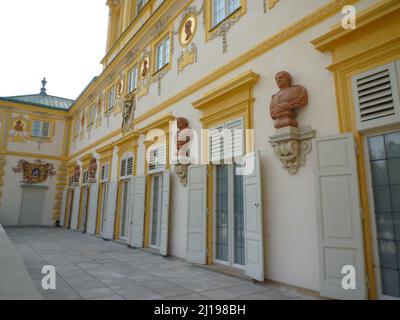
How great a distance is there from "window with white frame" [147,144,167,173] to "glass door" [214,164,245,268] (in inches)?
85.1

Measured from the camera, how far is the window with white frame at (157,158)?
8.02m

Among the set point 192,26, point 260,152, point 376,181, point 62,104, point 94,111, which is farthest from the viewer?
→ point 62,104

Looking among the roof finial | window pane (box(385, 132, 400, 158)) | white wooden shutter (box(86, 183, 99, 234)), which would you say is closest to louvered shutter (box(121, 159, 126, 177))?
white wooden shutter (box(86, 183, 99, 234))

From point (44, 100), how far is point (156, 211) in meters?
15.3

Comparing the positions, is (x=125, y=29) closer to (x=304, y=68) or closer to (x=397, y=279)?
(x=304, y=68)

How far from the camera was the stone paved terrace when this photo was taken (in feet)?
13.4

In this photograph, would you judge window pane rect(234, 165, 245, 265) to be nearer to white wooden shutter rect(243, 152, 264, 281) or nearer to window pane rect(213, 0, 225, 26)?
white wooden shutter rect(243, 152, 264, 281)

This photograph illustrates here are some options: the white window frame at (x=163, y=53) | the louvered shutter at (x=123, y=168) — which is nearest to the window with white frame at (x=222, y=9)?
the white window frame at (x=163, y=53)

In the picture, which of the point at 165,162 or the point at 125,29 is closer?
the point at 165,162

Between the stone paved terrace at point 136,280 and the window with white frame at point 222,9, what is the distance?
17.3ft

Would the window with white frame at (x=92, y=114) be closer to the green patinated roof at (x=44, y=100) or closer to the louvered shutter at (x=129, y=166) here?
the green patinated roof at (x=44, y=100)

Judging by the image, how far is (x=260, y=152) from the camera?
511 cm

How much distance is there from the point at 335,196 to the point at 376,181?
510 millimetres
